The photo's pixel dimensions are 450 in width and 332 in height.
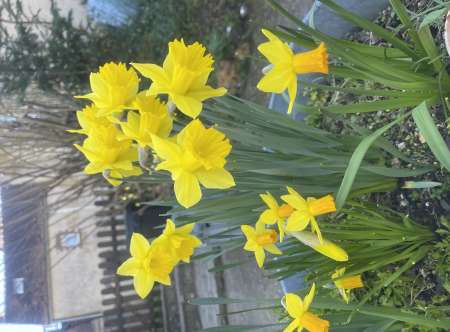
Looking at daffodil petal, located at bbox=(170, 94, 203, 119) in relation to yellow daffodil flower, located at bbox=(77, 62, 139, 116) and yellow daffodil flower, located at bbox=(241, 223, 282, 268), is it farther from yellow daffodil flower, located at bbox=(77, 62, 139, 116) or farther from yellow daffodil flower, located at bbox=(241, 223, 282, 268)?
yellow daffodil flower, located at bbox=(241, 223, 282, 268)

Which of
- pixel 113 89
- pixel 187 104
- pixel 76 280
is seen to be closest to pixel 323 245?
pixel 187 104

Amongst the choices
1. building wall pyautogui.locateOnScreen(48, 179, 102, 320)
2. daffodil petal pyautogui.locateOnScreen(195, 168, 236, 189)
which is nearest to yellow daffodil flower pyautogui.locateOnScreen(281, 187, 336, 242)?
daffodil petal pyautogui.locateOnScreen(195, 168, 236, 189)

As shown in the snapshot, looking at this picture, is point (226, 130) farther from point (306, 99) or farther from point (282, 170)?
point (306, 99)

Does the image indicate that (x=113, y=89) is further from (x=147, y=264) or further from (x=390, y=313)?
(x=390, y=313)

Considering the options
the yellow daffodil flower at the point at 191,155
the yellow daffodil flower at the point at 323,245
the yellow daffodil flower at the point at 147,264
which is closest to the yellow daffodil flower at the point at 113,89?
the yellow daffodil flower at the point at 191,155

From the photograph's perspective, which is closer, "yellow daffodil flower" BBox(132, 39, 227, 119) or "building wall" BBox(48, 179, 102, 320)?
"yellow daffodil flower" BBox(132, 39, 227, 119)

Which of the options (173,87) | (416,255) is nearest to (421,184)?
(416,255)

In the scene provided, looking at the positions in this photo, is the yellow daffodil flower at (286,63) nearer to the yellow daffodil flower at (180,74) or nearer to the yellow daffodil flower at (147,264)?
the yellow daffodil flower at (180,74)
